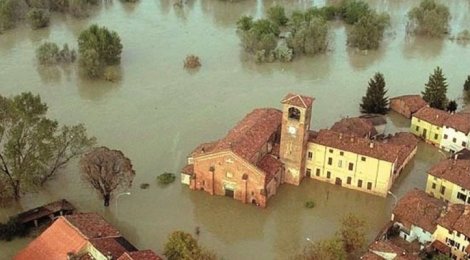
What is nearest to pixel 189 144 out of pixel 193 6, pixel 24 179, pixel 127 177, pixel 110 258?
pixel 127 177

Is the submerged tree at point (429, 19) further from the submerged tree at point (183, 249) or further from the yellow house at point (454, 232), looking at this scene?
the submerged tree at point (183, 249)

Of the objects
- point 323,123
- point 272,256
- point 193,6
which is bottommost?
point 272,256

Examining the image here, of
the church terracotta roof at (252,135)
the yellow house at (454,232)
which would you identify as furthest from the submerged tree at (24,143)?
the yellow house at (454,232)

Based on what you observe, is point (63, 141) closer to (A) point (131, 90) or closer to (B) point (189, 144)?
(B) point (189, 144)

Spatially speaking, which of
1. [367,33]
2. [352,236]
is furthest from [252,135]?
[367,33]

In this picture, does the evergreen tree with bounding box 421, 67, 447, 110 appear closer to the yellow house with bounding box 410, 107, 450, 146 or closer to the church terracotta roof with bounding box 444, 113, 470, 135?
the yellow house with bounding box 410, 107, 450, 146
